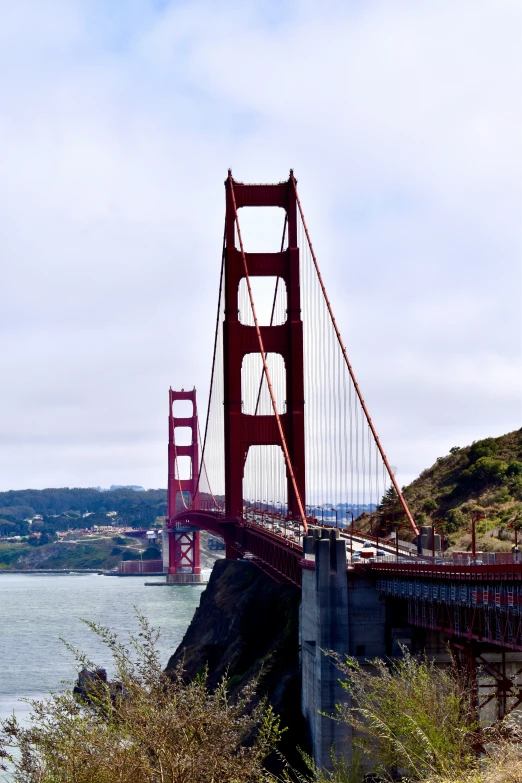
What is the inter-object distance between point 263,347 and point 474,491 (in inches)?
760

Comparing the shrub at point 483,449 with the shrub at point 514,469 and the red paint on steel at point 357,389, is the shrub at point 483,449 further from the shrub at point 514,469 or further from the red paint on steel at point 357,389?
the red paint on steel at point 357,389

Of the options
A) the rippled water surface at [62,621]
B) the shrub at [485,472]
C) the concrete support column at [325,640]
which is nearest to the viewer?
the concrete support column at [325,640]

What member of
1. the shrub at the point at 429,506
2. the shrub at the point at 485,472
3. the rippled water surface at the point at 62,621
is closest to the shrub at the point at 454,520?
the shrub at the point at 485,472

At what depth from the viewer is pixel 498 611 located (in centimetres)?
2706

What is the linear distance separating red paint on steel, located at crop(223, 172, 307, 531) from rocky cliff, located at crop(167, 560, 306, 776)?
5038 millimetres

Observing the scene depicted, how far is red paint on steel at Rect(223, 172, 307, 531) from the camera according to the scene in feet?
221

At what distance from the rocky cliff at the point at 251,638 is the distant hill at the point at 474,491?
10184 millimetres

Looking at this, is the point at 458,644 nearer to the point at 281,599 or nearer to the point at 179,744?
the point at 179,744

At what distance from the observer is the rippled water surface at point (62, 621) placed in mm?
66938

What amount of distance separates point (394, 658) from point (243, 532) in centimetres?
2997

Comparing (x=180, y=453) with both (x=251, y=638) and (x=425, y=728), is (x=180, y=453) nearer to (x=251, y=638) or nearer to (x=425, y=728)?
(x=251, y=638)

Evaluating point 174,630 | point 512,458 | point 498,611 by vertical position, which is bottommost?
point 174,630

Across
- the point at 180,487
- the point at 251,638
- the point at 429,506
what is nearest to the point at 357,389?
the point at 251,638

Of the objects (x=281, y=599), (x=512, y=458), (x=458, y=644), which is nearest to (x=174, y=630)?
(x=512, y=458)
